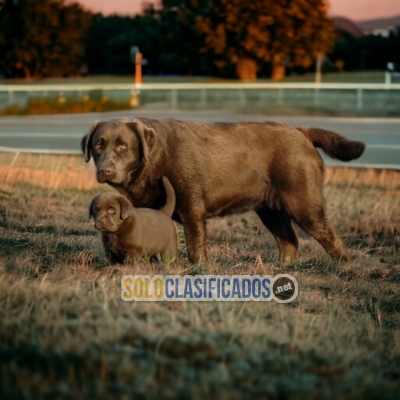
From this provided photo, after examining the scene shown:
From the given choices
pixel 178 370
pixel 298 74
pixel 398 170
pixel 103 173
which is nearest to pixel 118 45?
pixel 298 74

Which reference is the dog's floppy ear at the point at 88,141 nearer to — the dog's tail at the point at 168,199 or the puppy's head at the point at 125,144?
the puppy's head at the point at 125,144

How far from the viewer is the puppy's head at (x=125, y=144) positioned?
8.33 m

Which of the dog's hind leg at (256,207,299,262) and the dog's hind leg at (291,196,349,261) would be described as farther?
the dog's hind leg at (256,207,299,262)

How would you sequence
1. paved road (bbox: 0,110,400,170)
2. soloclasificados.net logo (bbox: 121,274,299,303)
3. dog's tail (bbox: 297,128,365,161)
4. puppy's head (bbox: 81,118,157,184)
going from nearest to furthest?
soloclasificados.net logo (bbox: 121,274,299,303), puppy's head (bbox: 81,118,157,184), dog's tail (bbox: 297,128,365,161), paved road (bbox: 0,110,400,170)

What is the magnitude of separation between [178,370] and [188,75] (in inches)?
1215

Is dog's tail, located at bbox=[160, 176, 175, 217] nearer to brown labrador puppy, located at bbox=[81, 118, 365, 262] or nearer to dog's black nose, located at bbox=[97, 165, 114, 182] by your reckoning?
brown labrador puppy, located at bbox=[81, 118, 365, 262]

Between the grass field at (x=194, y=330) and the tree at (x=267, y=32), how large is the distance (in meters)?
20.6

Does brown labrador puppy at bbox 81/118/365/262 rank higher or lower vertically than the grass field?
higher

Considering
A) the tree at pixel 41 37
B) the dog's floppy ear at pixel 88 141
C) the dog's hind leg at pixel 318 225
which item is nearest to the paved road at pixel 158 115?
the tree at pixel 41 37

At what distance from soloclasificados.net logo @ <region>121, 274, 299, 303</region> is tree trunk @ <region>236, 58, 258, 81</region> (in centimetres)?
2381

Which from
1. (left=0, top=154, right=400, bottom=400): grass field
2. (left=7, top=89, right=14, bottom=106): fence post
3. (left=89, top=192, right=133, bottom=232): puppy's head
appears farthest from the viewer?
(left=7, top=89, right=14, bottom=106): fence post

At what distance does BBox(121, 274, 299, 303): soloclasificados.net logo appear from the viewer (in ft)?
21.8

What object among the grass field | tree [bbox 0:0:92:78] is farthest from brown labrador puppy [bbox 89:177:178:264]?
tree [bbox 0:0:92:78]

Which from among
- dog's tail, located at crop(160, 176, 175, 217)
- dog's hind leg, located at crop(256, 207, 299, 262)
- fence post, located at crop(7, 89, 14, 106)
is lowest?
dog's hind leg, located at crop(256, 207, 299, 262)
